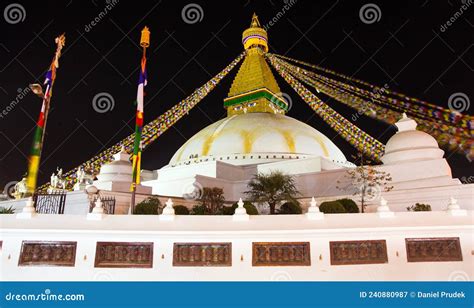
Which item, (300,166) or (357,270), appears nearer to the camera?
(357,270)

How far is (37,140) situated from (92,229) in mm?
6545

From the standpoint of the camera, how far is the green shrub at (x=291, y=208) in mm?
10492

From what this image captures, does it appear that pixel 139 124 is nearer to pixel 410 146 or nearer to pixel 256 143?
pixel 256 143

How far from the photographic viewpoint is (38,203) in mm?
10336

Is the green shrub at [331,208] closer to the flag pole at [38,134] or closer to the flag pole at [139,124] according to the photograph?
the flag pole at [139,124]

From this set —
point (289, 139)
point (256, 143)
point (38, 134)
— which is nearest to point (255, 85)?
point (289, 139)

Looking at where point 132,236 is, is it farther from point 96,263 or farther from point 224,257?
point 224,257

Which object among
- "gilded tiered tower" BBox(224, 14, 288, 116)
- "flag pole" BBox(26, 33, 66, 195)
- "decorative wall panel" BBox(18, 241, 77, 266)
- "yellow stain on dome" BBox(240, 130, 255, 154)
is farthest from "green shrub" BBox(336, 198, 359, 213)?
"gilded tiered tower" BBox(224, 14, 288, 116)

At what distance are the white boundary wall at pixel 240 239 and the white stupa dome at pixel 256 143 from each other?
11400mm

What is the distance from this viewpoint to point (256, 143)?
18.2 m

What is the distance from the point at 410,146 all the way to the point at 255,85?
1335 cm

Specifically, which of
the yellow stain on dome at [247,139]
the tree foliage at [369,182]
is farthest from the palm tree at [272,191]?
the yellow stain on dome at [247,139]

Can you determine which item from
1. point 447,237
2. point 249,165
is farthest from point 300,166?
point 447,237

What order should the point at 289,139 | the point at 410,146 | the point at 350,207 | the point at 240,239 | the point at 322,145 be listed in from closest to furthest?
the point at 240,239 < the point at 350,207 < the point at 410,146 < the point at 289,139 < the point at 322,145
